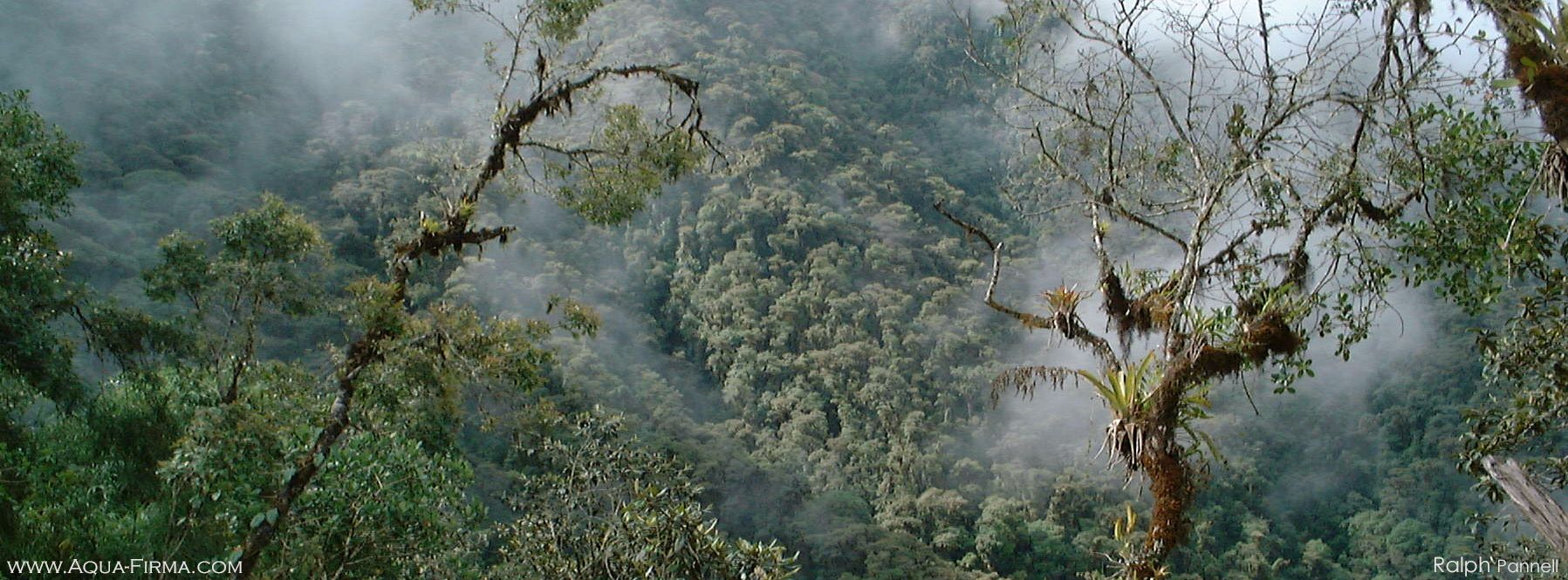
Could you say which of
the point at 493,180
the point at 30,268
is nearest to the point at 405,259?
the point at 493,180

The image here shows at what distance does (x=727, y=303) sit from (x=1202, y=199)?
117 ft

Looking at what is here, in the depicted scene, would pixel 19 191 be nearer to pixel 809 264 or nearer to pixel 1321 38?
pixel 1321 38

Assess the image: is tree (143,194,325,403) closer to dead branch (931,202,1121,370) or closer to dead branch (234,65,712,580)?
dead branch (234,65,712,580)

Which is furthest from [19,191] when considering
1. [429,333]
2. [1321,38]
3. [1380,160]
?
[1380,160]

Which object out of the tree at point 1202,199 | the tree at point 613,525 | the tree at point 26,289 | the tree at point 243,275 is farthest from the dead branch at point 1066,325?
the tree at point 243,275

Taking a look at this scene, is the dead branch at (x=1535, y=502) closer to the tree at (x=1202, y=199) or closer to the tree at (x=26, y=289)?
the tree at (x=1202, y=199)

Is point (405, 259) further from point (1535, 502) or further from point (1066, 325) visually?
point (1535, 502)

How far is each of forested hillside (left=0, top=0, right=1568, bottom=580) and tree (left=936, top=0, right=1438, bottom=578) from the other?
31 mm

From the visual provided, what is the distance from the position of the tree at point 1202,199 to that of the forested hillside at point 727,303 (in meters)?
0.03

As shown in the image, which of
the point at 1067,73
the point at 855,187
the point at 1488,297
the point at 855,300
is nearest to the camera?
the point at 1488,297

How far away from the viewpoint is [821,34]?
63.9 metres

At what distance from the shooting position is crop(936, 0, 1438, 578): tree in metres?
3.42

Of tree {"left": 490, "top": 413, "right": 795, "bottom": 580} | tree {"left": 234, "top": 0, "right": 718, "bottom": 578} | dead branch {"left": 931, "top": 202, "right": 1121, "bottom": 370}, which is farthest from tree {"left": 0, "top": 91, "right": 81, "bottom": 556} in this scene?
dead branch {"left": 931, "top": 202, "right": 1121, "bottom": 370}

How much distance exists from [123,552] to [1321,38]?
5.42 metres
